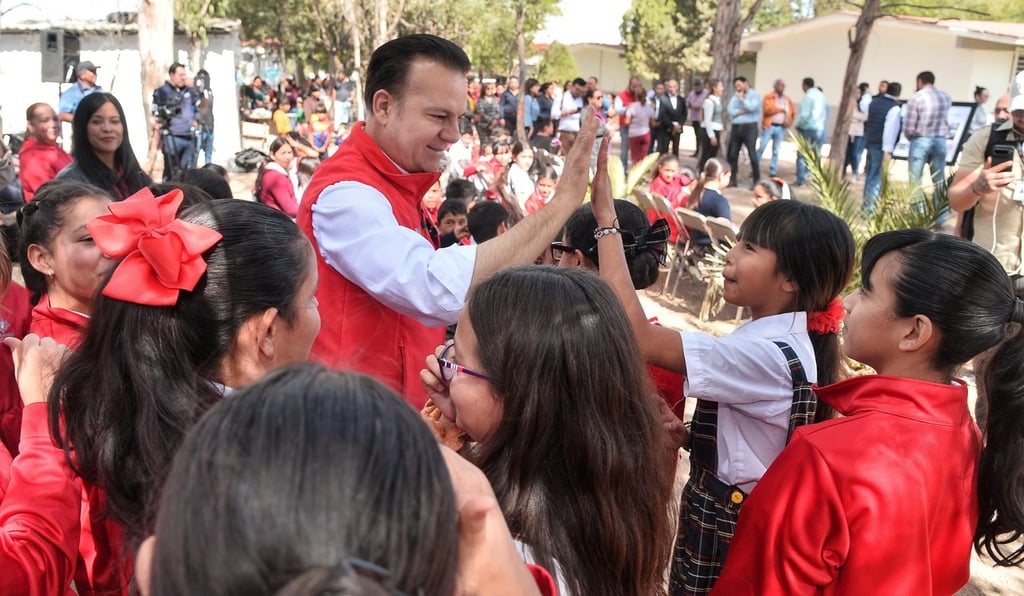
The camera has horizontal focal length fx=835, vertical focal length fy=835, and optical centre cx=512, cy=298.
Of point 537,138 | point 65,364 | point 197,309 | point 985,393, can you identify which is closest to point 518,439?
point 197,309

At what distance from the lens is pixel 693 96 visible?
57.8ft

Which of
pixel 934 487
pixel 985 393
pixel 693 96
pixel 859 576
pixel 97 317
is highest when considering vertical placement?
pixel 693 96

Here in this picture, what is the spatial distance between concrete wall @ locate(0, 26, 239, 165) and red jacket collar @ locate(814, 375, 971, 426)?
17178 millimetres

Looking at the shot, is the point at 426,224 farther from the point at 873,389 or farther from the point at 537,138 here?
the point at 537,138

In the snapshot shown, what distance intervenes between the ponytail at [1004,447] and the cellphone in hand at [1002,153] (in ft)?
9.96

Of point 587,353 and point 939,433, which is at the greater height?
point 587,353

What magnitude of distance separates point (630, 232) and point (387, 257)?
0.81m

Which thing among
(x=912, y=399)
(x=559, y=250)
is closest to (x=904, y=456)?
(x=912, y=399)

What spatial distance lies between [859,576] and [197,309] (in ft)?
4.53

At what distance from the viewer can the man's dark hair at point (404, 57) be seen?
2.41 m

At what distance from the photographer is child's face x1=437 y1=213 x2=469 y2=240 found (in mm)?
5852

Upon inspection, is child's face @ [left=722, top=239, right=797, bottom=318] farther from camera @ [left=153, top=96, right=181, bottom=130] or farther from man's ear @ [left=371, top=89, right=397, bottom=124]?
camera @ [left=153, top=96, right=181, bottom=130]

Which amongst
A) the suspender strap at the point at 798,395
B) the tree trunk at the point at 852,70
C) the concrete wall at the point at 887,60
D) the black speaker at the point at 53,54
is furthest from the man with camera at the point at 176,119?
the concrete wall at the point at 887,60

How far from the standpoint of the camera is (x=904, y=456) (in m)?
1.71
